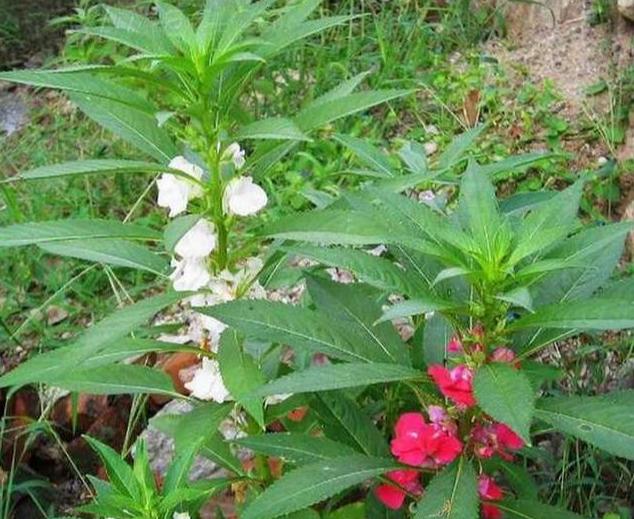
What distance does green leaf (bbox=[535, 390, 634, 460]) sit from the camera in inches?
62.7

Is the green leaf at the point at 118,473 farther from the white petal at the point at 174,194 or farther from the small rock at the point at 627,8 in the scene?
the small rock at the point at 627,8

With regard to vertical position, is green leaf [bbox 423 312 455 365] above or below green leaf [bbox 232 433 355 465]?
above

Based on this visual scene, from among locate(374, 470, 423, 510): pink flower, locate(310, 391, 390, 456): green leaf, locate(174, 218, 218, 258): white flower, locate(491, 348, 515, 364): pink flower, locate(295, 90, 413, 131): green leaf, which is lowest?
locate(374, 470, 423, 510): pink flower

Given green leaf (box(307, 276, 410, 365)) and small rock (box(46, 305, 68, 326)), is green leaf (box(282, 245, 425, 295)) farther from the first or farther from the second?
small rock (box(46, 305, 68, 326))

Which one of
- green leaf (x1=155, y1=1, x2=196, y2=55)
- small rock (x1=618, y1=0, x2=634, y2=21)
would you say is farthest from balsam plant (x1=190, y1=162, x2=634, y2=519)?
small rock (x1=618, y1=0, x2=634, y2=21)

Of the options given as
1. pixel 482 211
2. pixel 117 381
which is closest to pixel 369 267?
pixel 482 211

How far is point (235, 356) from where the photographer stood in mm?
1894

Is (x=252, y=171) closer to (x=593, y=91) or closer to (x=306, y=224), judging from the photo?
(x=306, y=224)

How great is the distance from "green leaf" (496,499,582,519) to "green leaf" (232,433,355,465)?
0.28 metres

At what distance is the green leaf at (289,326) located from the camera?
171 cm

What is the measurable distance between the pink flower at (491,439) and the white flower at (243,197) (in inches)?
20.4

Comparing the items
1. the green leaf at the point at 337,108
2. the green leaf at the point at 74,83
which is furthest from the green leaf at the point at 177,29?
the green leaf at the point at 337,108

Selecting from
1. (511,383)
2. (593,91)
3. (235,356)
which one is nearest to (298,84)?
(593,91)

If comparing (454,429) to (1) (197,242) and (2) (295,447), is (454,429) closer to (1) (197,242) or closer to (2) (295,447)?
(2) (295,447)
